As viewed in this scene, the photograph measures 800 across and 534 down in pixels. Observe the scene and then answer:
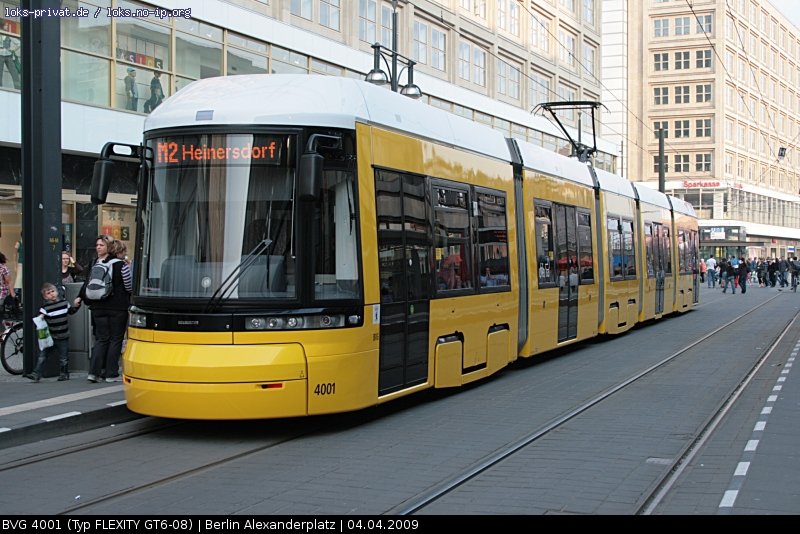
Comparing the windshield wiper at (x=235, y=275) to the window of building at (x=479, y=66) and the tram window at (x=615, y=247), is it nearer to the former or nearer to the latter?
the tram window at (x=615, y=247)

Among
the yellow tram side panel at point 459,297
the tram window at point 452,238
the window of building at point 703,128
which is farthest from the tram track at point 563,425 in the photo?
the window of building at point 703,128

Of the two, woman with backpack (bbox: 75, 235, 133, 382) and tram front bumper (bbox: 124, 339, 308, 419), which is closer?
tram front bumper (bbox: 124, 339, 308, 419)

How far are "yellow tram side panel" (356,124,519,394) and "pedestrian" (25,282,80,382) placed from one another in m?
4.60

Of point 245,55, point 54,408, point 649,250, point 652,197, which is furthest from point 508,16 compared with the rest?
point 54,408

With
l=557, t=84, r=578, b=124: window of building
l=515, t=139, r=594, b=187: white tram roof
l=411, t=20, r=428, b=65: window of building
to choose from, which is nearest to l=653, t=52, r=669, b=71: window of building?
l=557, t=84, r=578, b=124: window of building

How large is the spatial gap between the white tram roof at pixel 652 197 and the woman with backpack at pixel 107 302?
1381cm

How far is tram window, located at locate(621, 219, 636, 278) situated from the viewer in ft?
68.0

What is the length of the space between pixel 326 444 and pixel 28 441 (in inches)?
103

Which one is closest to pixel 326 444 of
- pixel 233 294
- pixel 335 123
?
pixel 233 294

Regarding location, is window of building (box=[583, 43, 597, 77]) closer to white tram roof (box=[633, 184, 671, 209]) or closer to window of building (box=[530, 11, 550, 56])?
window of building (box=[530, 11, 550, 56])

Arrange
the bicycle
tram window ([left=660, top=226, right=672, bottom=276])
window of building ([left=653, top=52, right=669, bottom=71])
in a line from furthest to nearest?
window of building ([left=653, top=52, right=669, bottom=71]), tram window ([left=660, top=226, right=672, bottom=276]), the bicycle

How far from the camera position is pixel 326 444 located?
8734mm

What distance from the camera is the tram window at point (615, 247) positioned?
770 inches
